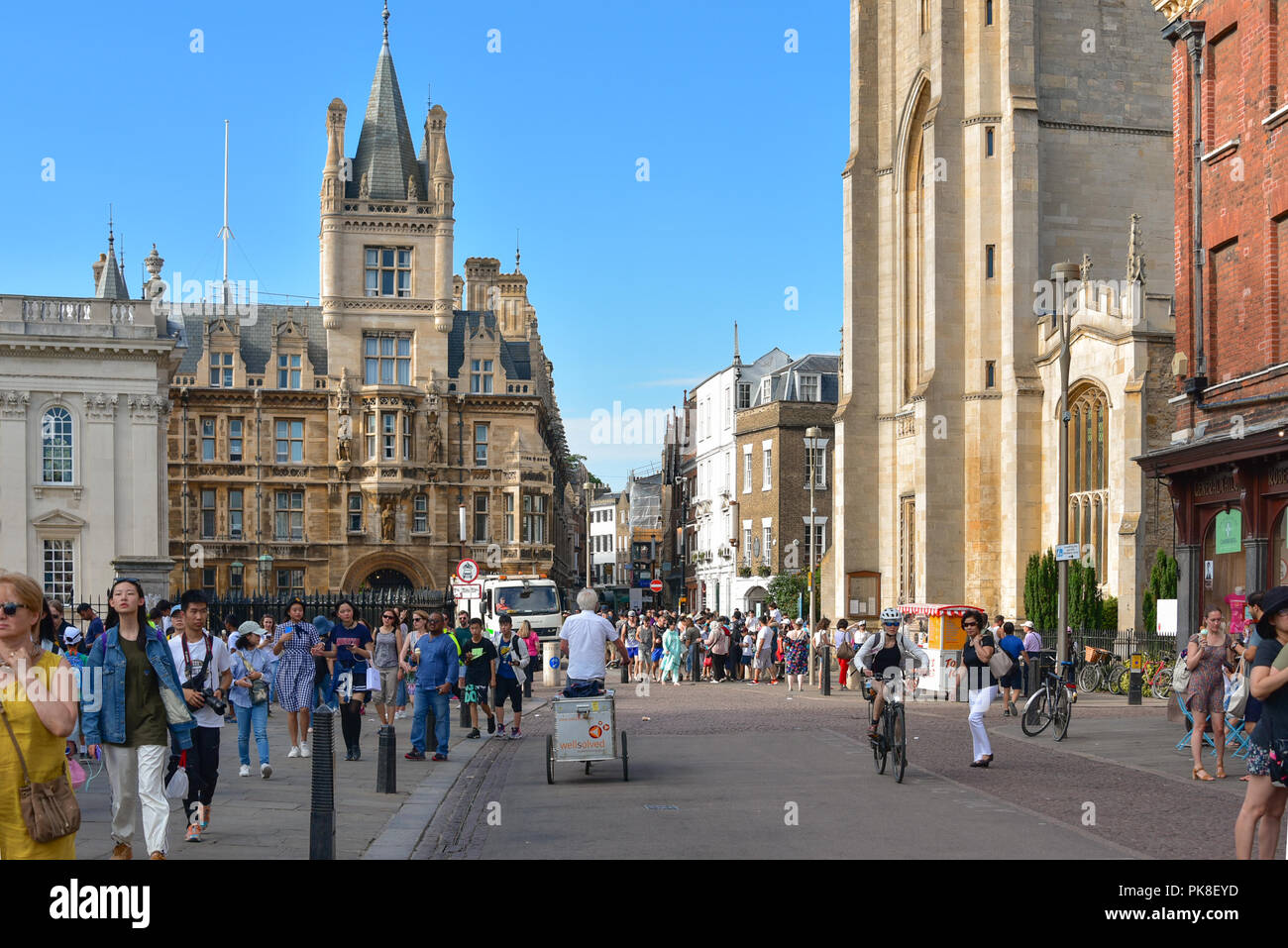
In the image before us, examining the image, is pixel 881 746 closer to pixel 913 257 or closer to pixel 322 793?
pixel 322 793

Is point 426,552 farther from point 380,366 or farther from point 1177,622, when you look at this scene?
point 1177,622

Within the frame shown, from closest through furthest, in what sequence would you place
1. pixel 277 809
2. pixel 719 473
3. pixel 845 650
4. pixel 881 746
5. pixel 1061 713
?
pixel 277 809, pixel 881 746, pixel 1061 713, pixel 845 650, pixel 719 473

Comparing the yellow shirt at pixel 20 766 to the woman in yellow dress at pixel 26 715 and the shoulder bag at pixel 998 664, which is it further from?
the shoulder bag at pixel 998 664

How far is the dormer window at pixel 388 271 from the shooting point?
64125 mm

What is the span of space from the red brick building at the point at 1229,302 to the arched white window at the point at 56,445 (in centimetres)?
3231

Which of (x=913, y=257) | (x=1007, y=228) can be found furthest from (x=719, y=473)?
(x=1007, y=228)

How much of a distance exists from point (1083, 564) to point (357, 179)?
38.4m

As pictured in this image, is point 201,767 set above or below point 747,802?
above

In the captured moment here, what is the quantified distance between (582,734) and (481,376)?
5003cm

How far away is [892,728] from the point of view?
15.6 metres

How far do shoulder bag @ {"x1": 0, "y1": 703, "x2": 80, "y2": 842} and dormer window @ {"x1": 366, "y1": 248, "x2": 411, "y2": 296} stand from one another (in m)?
59.0

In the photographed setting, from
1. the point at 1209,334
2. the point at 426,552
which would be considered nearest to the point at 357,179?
the point at 426,552

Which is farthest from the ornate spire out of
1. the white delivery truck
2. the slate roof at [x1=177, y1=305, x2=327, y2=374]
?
the slate roof at [x1=177, y1=305, x2=327, y2=374]

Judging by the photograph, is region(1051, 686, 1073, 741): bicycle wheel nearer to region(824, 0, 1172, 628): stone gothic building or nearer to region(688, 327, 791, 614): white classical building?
region(824, 0, 1172, 628): stone gothic building
